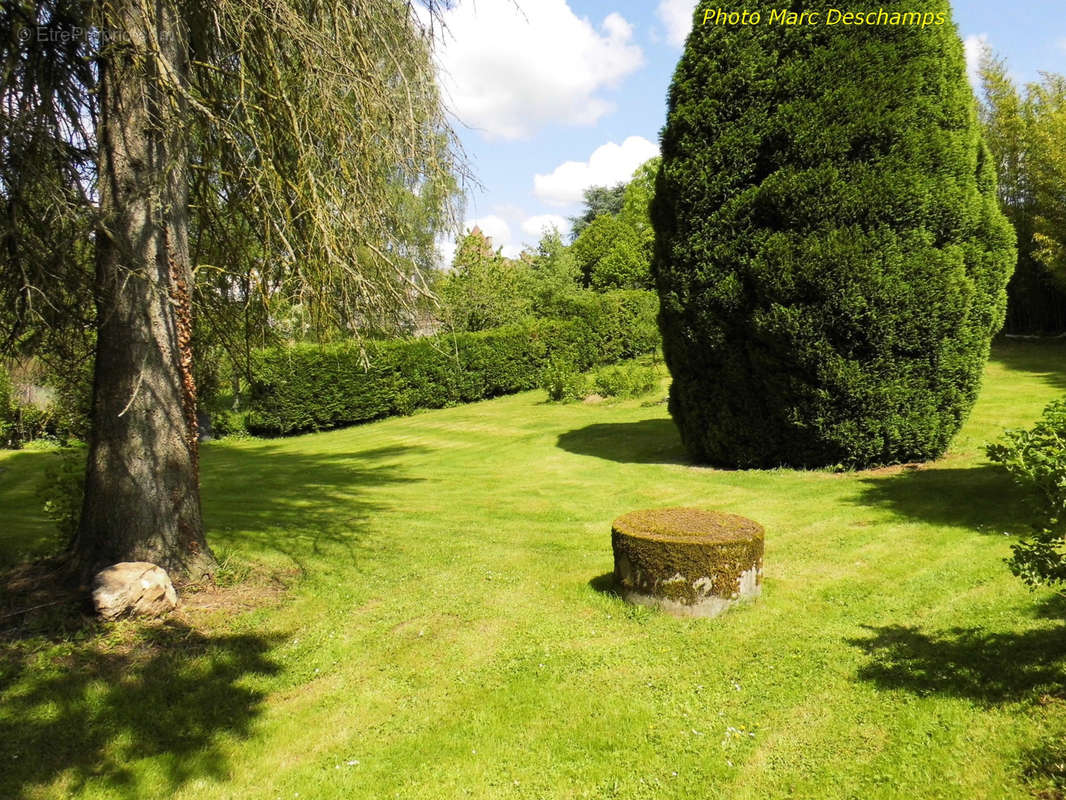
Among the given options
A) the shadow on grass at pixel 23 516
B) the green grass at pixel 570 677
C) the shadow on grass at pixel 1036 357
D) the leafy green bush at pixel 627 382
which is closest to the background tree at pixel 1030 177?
the shadow on grass at pixel 1036 357

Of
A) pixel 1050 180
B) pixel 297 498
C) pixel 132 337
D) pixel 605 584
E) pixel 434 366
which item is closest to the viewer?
pixel 132 337

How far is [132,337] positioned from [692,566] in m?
4.30

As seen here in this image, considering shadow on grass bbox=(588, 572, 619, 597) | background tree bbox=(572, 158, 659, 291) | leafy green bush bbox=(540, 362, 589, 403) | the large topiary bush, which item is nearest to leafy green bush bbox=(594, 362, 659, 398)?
leafy green bush bbox=(540, 362, 589, 403)

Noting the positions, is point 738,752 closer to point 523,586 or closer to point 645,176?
point 523,586

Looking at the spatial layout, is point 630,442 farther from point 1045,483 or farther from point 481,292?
point 481,292

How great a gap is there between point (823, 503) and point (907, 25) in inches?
211

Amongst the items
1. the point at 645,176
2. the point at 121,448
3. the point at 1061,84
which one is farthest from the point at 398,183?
the point at 645,176

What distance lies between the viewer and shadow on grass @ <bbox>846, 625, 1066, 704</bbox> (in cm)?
347

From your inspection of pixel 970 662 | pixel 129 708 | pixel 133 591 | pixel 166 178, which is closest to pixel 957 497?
pixel 970 662

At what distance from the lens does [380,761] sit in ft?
11.0

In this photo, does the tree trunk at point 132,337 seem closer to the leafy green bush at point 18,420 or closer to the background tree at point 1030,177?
the leafy green bush at point 18,420

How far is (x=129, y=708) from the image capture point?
3793 mm

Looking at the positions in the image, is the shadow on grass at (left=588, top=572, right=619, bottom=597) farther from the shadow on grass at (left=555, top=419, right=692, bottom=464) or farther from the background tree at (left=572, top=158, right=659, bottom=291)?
the background tree at (left=572, top=158, right=659, bottom=291)

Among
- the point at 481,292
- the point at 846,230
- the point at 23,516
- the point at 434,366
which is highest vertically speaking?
the point at 481,292
